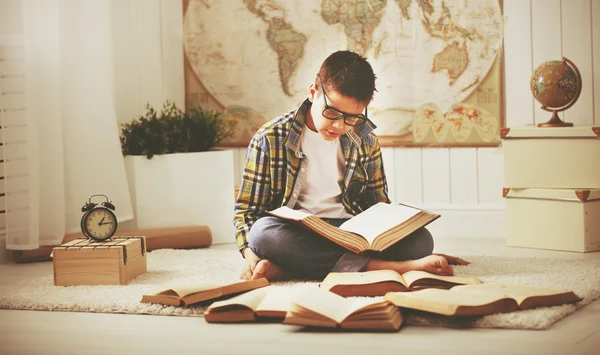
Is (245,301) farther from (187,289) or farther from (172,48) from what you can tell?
(172,48)

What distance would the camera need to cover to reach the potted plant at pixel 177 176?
11.2ft

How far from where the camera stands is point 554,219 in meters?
3.09

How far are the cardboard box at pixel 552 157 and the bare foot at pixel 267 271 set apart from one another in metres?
1.17

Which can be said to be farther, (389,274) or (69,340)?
(389,274)

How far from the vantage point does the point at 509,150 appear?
3197 millimetres

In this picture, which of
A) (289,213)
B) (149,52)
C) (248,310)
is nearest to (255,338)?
(248,310)

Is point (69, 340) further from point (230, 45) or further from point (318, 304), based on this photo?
point (230, 45)

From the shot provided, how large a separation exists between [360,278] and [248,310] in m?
0.34

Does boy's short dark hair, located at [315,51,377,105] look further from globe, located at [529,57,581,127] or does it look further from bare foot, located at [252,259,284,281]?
globe, located at [529,57,581,127]

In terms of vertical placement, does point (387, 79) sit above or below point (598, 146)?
above

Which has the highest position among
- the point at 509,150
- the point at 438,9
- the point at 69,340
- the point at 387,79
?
the point at 438,9

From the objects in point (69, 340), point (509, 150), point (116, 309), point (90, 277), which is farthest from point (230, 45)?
point (69, 340)

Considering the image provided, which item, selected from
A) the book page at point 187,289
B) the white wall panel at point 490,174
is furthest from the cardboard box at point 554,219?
the book page at point 187,289

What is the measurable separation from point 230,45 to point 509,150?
1.39m
